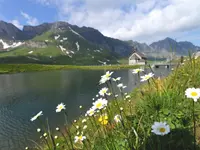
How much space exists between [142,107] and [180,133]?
169cm

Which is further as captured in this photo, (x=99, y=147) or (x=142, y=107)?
(x=142, y=107)

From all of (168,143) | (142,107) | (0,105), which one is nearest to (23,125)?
(0,105)

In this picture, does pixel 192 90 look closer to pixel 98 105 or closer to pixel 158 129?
pixel 158 129

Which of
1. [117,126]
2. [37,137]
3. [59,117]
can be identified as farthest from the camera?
[59,117]

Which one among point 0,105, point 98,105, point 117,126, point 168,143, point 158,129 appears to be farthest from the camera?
point 0,105

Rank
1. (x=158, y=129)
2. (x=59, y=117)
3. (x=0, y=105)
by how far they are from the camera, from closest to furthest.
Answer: (x=158, y=129)
(x=59, y=117)
(x=0, y=105)

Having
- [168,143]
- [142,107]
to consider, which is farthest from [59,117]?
[168,143]

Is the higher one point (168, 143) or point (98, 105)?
point (98, 105)

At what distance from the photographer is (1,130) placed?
2784cm

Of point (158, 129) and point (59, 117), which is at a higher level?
point (158, 129)

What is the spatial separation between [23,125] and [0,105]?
17.6 m

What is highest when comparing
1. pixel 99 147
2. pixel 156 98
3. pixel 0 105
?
pixel 156 98

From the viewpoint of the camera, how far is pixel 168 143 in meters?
4.30

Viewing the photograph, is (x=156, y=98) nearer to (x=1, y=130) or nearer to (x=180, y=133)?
(x=180, y=133)
